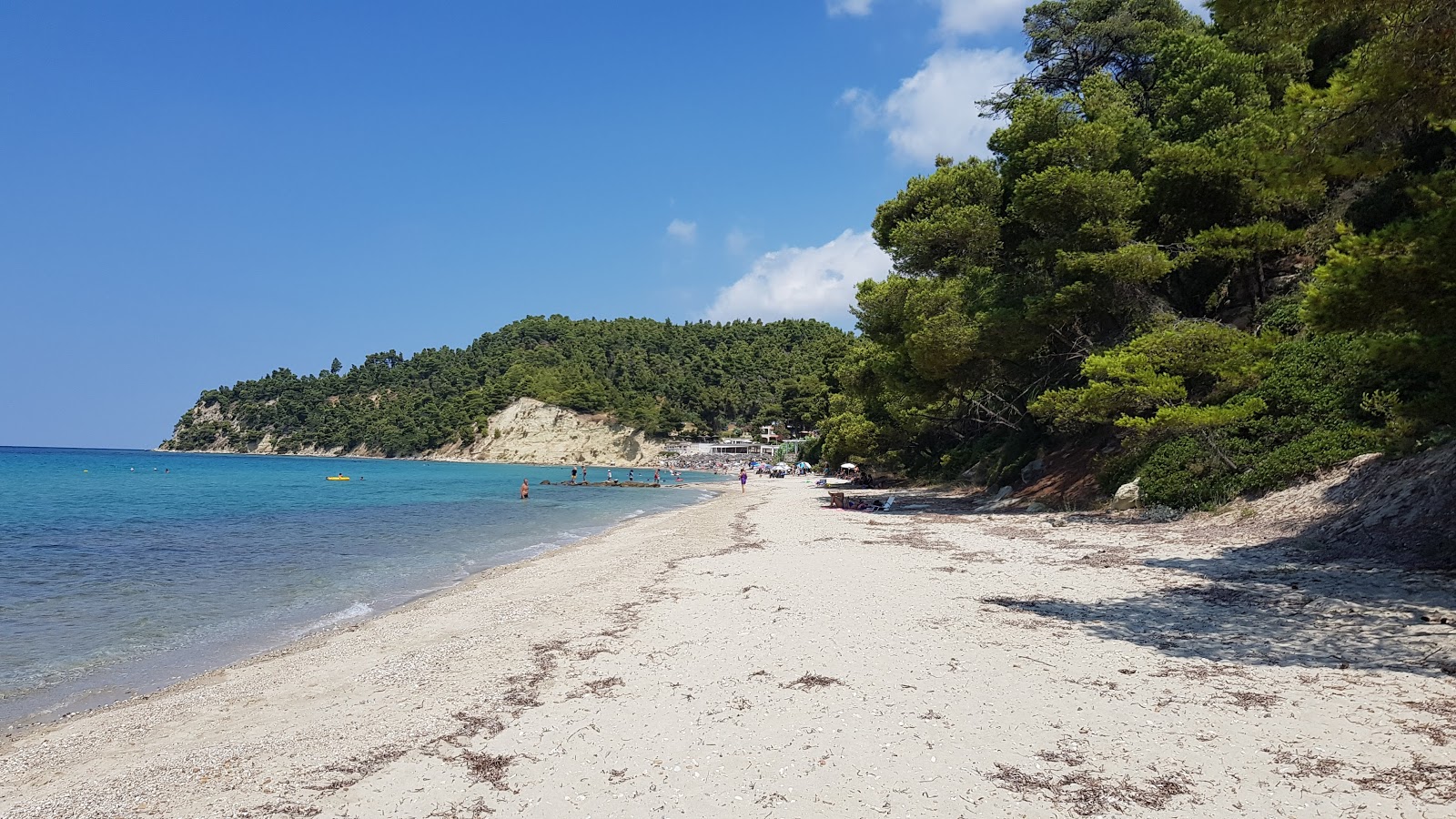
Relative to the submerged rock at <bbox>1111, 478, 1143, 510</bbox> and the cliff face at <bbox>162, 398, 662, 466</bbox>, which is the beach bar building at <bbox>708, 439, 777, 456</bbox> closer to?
the cliff face at <bbox>162, 398, 662, 466</bbox>

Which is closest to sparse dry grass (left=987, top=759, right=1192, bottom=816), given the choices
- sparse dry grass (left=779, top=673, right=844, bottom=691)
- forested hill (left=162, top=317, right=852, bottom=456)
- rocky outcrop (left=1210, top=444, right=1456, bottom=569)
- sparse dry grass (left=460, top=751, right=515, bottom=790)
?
sparse dry grass (left=779, top=673, right=844, bottom=691)

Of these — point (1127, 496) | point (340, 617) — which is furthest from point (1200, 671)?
point (1127, 496)

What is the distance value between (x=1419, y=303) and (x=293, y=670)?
1173cm

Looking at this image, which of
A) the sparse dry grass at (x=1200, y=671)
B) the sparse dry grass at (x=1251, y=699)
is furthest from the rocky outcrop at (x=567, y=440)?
the sparse dry grass at (x=1251, y=699)

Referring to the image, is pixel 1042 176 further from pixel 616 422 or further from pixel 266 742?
pixel 616 422

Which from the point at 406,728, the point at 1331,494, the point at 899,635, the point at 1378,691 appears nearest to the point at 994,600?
the point at 899,635

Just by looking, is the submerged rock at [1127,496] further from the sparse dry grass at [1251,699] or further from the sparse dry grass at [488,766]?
the sparse dry grass at [488,766]

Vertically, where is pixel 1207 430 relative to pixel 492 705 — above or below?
above

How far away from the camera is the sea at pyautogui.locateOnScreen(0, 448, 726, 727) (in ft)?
28.9

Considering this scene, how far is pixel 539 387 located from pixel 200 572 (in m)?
113

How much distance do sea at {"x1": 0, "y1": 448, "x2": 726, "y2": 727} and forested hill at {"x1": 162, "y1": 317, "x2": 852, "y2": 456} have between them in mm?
61208

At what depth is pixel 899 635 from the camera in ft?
24.6

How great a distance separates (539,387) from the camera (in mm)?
126438

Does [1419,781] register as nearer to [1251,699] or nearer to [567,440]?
[1251,699]
